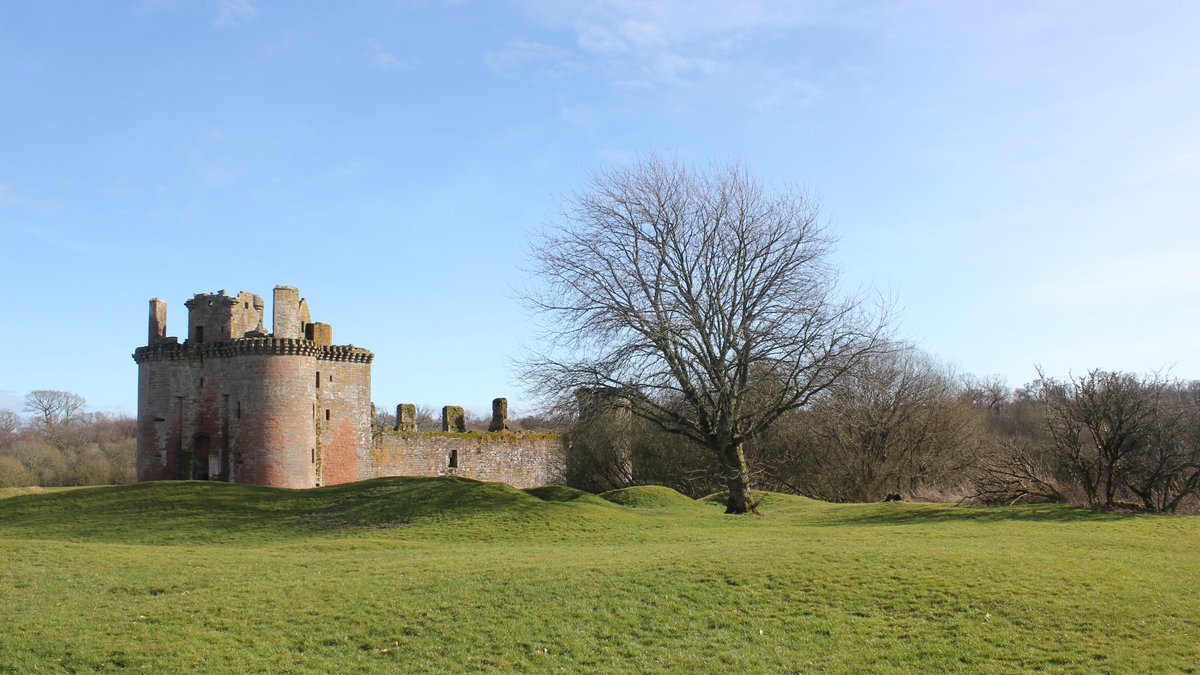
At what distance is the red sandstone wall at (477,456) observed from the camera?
47406 mm

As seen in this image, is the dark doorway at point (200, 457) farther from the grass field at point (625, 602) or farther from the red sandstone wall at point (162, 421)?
the grass field at point (625, 602)

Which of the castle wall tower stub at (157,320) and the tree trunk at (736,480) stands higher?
the castle wall tower stub at (157,320)

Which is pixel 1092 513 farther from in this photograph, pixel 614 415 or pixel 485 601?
pixel 485 601

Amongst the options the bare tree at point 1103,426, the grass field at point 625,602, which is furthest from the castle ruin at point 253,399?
the bare tree at point 1103,426

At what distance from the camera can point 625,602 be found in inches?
534

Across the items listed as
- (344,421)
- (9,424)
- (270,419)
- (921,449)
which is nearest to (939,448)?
(921,449)

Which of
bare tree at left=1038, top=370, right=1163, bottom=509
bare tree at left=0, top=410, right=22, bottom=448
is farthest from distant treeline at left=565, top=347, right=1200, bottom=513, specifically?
bare tree at left=0, top=410, right=22, bottom=448

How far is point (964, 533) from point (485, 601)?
11904mm

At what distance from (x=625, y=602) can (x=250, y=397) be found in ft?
97.5

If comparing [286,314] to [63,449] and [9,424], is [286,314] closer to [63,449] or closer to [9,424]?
[63,449]

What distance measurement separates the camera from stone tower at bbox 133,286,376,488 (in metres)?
39.5

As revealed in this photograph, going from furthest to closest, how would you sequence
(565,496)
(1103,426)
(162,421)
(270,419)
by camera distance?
(162,421), (270,419), (565,496), (1103,426)

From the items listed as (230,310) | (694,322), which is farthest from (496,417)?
(694,322)

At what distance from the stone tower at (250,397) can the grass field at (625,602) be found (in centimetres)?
1783
